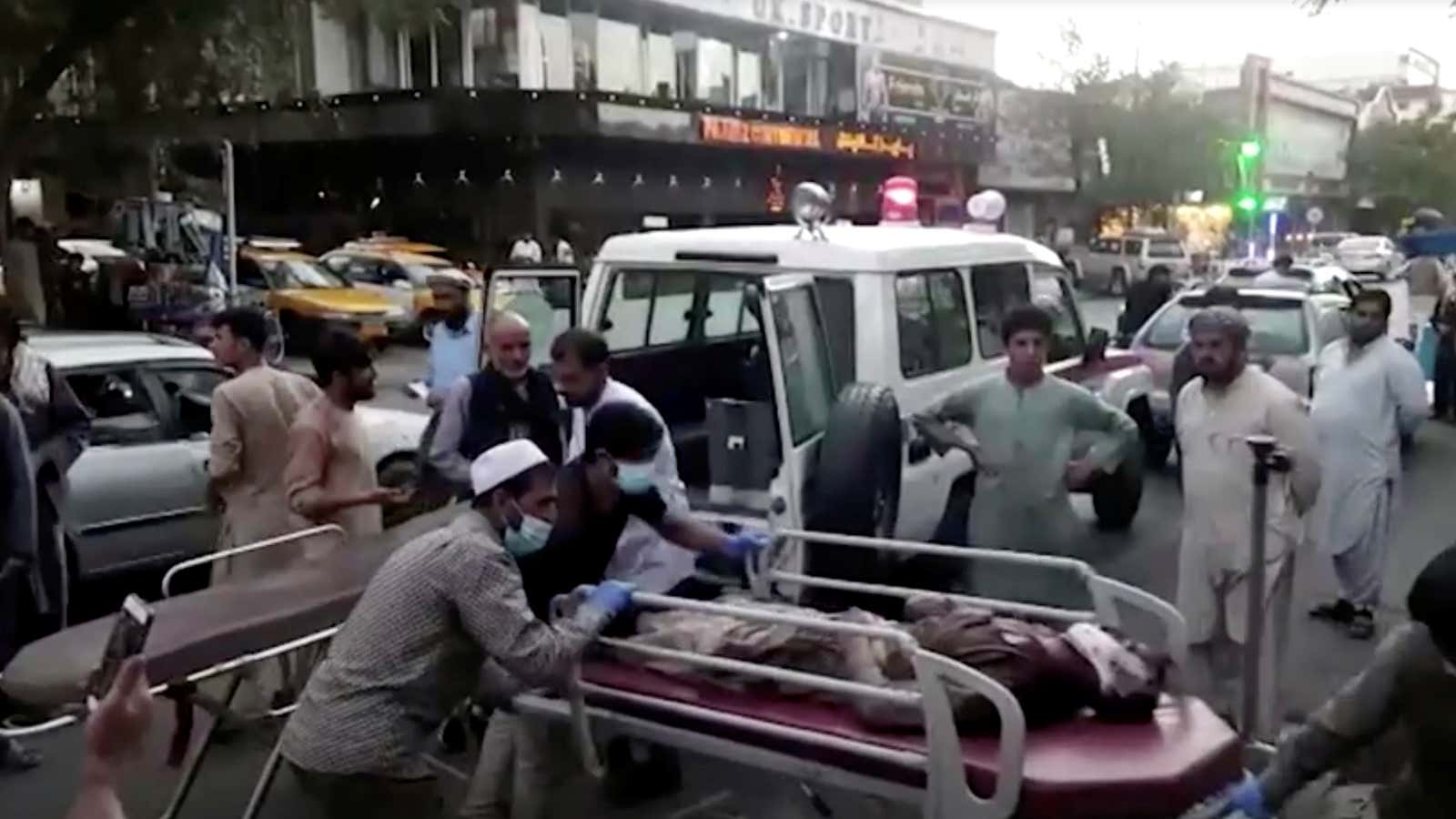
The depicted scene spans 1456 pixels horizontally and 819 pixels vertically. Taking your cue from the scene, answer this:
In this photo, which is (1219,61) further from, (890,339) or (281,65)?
(890,339)

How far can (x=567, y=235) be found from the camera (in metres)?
29.3

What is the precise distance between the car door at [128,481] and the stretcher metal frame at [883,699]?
4145 mm

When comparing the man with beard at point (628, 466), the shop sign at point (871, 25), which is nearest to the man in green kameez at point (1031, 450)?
the man with beard at point (628, 466)

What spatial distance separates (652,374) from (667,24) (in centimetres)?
2828

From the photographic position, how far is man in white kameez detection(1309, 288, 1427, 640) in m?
7.12

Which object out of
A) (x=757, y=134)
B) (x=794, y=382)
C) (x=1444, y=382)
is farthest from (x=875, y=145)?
(x=794, y=382)

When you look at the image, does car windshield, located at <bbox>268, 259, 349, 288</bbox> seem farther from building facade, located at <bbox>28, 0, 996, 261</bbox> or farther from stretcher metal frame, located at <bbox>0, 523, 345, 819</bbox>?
stretcher metal frame, located at <bbox>0, 523, 345, 819</bbox>

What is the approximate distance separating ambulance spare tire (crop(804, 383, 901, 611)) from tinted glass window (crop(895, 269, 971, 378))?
85cm

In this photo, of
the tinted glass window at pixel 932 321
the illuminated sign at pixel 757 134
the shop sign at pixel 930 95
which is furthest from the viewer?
the shop sign at pixel 930 95

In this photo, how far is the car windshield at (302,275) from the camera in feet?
71.4

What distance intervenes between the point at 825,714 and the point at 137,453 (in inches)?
201

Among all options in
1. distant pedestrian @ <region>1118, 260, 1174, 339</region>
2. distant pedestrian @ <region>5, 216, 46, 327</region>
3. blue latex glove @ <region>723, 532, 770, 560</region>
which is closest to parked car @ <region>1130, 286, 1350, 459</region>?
distant pedestrian @ <region>1118, 260, 1174, 339</region>

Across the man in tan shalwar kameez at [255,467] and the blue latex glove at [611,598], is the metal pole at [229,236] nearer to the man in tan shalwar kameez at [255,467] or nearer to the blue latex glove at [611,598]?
the man in tan shalwar kameez at [255,467]

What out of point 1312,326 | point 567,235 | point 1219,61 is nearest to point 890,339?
point 1312,326
